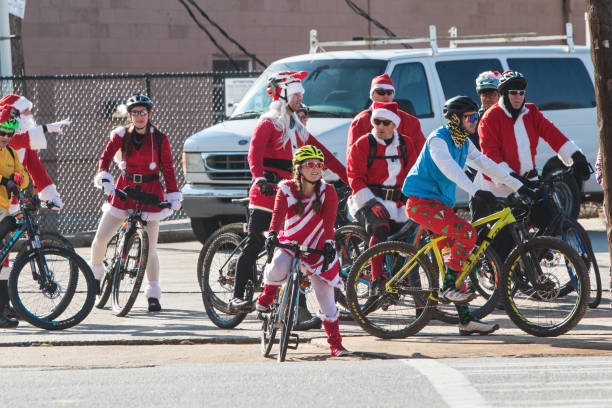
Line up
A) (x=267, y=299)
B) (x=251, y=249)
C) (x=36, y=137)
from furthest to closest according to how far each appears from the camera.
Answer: (x=36, y=137), (x=251, y=249), (x=267, y=299)

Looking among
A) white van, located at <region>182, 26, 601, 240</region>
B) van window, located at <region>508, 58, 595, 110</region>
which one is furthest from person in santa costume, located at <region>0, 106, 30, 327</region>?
van window, located at <region>508, 58, 595, 110</region>

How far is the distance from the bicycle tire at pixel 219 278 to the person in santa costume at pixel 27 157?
4.69 ft

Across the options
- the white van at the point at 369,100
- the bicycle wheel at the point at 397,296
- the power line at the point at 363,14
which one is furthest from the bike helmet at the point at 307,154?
the power line at the point at 363,14

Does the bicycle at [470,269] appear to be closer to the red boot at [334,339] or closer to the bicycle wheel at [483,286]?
the bicycle wheel at [483,286]

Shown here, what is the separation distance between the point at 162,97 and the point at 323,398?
15984mm

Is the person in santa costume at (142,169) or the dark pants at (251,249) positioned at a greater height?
the person in santa costume at (142,169)

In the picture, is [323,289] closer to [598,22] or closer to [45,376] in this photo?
[45,376]

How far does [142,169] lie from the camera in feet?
32.2

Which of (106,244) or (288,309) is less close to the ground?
(106,244)

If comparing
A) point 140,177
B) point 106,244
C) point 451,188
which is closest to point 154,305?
point 106,244

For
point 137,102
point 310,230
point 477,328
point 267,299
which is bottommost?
point 477,328

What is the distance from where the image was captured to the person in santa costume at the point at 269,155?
28.2 ft

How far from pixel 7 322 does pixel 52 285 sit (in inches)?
20.8

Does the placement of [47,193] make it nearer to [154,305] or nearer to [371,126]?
[154,305]
